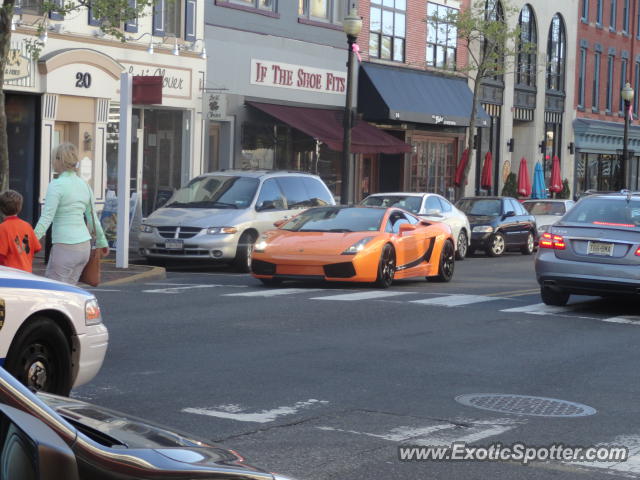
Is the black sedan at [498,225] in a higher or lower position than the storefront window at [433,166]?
lower

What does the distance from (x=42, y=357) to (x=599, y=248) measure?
29.4 ft

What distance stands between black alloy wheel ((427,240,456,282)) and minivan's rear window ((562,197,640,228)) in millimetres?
4127

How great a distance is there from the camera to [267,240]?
58.8ft

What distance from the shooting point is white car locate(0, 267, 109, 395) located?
726 cm

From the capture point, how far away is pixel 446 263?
19.8 meters

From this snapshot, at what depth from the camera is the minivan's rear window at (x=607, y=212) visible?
49.7 ft

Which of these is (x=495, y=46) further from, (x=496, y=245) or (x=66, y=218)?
(x=66, y=218)

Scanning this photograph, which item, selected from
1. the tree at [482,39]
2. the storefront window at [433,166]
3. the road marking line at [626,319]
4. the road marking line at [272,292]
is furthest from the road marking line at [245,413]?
the storefront window at [433,166]

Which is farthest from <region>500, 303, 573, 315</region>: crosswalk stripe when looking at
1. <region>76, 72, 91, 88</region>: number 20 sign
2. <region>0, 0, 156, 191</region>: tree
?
<region>76, 72, 91, 88</region>: number 20 sign

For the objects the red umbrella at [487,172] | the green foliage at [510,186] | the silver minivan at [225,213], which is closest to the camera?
the silver minivan at [225,213]

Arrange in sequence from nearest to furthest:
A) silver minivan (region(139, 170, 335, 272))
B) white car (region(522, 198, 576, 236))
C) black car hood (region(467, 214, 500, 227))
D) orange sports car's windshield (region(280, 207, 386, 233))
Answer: orange sports car's windshield (region(280, 207, 386, 233)) < silver minivan (region(139, 170, 335, 272)) < black car hood (region(467, 214, 500, 227)) < white car (region(522, 198, 576, 236))

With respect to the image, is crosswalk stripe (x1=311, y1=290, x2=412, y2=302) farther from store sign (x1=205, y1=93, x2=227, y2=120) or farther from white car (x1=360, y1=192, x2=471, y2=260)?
store sign (x1=205, y1=93, x2=227, y2=120)

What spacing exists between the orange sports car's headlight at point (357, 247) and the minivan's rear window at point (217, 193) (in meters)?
4.84

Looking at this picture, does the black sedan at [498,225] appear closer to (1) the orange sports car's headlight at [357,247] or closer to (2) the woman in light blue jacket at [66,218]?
(1) the orange sports car's headlight at [357,247]
